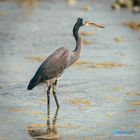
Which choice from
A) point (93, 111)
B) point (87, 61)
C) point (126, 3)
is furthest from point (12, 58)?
point (126, 3)

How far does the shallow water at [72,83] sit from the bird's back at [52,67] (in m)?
0.61

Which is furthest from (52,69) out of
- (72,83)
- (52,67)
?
(72,83)

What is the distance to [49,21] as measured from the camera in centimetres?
3294

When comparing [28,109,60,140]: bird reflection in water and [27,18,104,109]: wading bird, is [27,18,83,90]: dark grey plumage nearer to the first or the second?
[27,18,104,109]: wading bird

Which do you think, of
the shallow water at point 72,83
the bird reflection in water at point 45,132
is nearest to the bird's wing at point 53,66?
the shallow water at point 72,83

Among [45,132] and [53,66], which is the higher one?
[53,66]

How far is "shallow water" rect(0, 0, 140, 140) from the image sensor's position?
13219 millimetres

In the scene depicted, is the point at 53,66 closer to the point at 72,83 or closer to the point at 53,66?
the point at 53,66

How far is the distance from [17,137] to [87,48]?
1278 cm

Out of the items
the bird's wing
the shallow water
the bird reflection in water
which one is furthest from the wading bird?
the bird reflection in water

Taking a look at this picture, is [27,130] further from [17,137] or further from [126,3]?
[126,3]

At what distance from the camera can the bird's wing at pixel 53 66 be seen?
591 inches

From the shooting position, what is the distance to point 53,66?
15211 mm

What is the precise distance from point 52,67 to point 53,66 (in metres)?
0.03
